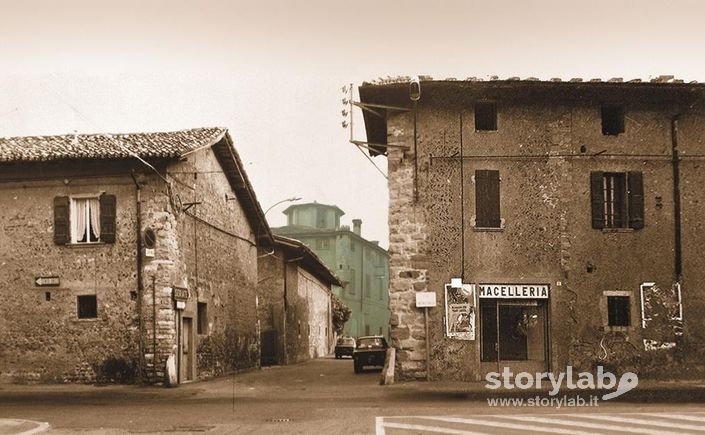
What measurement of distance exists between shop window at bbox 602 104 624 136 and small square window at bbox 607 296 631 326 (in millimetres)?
4518

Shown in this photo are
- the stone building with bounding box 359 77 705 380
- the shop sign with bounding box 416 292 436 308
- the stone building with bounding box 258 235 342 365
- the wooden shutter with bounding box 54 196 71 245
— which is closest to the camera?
the shop sign with bounding box 416 292 436 308

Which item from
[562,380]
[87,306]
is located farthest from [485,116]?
[87,306]

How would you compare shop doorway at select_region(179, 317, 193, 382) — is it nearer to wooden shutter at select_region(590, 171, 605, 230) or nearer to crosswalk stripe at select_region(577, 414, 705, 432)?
wooden shutter at select_region(590, 171, 605, 230)

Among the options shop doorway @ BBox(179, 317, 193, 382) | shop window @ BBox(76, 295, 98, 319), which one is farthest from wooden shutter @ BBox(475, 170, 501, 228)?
shop window @ BBox(76, 295, 98, 319)

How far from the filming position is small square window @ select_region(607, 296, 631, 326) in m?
22.3

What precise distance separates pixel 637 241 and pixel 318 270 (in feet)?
90.8

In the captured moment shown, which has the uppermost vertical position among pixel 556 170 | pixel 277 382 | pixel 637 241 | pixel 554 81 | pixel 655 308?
pixel 554 81

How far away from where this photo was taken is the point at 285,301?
1538 inches

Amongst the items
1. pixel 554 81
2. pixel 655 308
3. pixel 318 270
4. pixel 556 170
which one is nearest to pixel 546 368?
pixel 655 308

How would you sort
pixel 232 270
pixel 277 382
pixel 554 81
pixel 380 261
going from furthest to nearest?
pixel 380 261, pixel 232 270, pixel 277 382, pixel 554 81

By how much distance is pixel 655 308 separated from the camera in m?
22.3

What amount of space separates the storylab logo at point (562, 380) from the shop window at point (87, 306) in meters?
10.9

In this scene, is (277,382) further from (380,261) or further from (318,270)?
(380,261)

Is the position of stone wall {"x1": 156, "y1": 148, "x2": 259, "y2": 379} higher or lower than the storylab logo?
higher
